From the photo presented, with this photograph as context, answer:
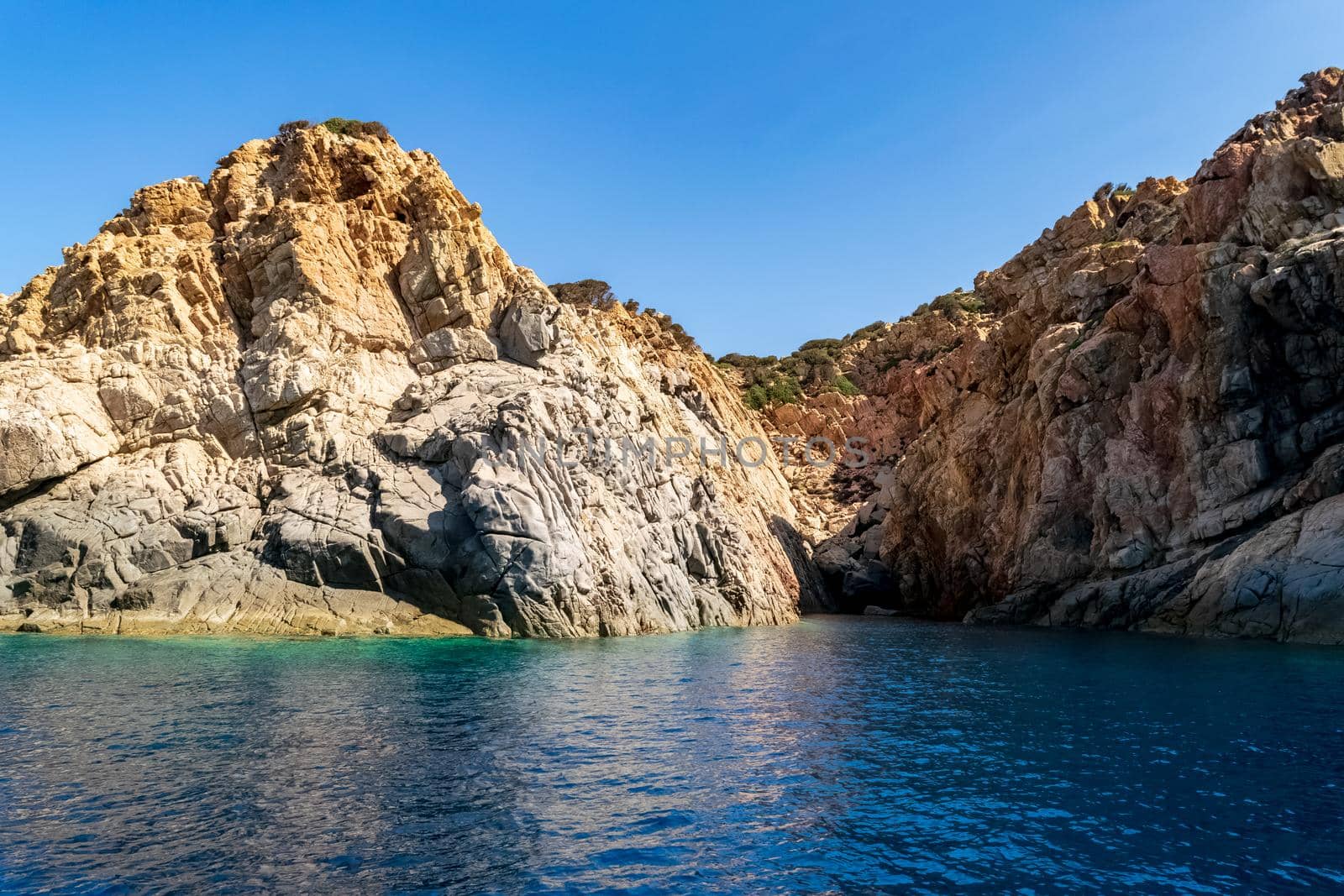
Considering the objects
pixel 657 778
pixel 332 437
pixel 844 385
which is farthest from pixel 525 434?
pixel 844 385

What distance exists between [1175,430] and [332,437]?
4326 cm

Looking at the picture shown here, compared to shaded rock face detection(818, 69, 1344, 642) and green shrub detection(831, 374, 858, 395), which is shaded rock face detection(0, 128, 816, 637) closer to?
shaded rock face detection(818, 69, 1344, 642)

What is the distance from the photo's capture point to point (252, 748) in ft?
51.9

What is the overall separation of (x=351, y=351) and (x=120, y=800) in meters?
38.1

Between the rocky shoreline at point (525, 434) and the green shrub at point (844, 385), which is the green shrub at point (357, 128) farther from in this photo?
the green shrub at point (844, 385)

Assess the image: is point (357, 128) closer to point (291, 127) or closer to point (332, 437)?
point (291, 127)

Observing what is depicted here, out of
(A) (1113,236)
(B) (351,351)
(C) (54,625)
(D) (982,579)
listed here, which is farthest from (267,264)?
(A) (1113,236)

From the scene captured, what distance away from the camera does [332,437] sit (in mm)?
42875

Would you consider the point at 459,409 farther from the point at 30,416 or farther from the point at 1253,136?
the point at 1253,136

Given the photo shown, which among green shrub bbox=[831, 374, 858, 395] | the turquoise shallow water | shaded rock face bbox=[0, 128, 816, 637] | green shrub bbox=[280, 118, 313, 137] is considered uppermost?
green shrub bbox=[280, 118, 313, 137]

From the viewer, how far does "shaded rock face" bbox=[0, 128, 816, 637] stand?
37312 mm

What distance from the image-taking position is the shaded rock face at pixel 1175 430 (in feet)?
123

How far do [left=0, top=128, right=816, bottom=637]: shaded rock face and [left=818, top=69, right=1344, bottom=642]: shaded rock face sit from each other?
15012mm

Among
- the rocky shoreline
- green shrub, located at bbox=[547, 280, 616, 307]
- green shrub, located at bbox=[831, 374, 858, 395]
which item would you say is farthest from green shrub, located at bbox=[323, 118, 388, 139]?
green shrub, located at bbox=[831, 374, 858, 395]
